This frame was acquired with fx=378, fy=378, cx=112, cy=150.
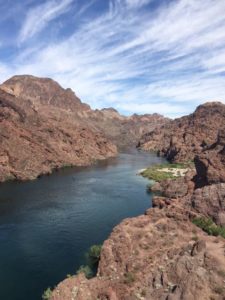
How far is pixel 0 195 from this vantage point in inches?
4154

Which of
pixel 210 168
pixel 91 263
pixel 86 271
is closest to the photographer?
pixel 86 271

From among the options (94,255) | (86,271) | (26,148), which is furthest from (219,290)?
(26,148)

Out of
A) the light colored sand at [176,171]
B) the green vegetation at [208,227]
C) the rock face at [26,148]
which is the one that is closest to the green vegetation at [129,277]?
the green vegetation at [208,227]

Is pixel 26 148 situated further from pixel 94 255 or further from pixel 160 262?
pixel 160 262

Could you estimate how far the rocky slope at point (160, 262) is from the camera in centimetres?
3756

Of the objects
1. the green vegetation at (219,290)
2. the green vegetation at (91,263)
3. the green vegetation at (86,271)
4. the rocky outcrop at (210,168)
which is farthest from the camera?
the rocky outcrop at (210,168)

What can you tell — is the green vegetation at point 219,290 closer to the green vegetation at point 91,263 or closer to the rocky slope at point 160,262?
the rocky slope at point 160,262

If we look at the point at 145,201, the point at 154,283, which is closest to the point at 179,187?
the point at 145,201

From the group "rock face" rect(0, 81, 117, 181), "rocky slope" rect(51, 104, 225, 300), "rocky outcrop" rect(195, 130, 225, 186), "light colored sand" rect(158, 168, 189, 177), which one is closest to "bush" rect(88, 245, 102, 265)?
"rocky slope" rect(51, 104, 225, 300)

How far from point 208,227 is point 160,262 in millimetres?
11615

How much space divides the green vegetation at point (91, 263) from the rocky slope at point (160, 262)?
508cm

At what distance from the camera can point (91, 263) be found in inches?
2186

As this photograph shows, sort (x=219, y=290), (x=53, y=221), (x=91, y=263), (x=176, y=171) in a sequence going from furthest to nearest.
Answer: (x=176, y=171) → (x=53, y=221) → (x=91, y=263) → (x=219, y=290)

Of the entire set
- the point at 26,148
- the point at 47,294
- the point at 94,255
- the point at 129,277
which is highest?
the point at 26,148
